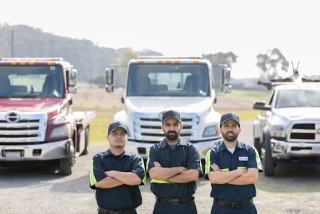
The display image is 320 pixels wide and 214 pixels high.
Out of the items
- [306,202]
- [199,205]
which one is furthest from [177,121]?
[306,202]

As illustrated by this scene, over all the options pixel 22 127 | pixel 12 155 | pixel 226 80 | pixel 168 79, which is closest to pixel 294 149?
pixel 226 80

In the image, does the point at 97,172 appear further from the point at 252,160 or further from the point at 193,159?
the point at 252,160

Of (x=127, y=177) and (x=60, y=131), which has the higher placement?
(x=127, y=177)

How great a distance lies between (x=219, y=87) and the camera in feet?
46.0

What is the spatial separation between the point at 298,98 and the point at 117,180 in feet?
28.5

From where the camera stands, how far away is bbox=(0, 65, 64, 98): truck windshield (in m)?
13.9

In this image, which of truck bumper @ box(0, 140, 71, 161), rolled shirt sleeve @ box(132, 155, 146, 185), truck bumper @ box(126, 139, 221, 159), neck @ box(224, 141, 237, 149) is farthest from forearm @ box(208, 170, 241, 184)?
truck bumper @ box(0, 140, 71, 161)

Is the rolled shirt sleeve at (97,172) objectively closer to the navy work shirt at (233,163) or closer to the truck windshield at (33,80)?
the navy work shirt at (233,163)

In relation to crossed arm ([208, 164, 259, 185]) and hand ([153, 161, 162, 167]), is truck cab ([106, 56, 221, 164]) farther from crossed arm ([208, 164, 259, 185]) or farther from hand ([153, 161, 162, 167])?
crossed arm ([208, 164, 259, 185])

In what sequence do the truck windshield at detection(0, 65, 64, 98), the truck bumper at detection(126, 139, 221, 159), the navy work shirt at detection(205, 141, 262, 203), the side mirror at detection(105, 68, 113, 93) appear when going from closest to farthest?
the navy work shirt at detection(205, 141, 262, 203) → the truck bumper at detection(126, 139, 221, 159) → the side mirror at detection(105, 68, 113, 93) → the truck windshield at detection(0, 65, 64, 98)

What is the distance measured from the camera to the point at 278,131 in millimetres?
12547

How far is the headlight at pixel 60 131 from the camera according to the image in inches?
502

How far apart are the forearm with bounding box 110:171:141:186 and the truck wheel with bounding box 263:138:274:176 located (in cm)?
714

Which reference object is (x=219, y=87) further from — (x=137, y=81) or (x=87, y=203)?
(x=87, y=203)
